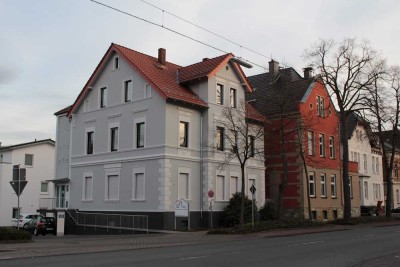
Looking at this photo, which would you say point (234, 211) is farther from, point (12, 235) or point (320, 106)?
point (320, 106)

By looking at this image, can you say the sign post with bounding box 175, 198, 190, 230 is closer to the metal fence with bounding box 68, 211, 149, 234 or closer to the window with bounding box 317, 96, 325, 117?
the metal fence with bounding box 68, 211, 149, 234

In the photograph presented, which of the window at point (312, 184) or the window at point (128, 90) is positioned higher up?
the window at point (128, 90)

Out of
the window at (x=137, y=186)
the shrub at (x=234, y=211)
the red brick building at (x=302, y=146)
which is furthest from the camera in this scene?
the red brick building at (x=302, y=146)

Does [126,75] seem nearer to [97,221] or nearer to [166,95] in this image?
[166,95]

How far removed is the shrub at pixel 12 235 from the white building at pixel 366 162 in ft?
141

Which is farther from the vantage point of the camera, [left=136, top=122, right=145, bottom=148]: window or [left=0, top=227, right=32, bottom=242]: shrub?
[left=136, top=122, right=145, bottom=148]: window

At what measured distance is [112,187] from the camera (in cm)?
3488

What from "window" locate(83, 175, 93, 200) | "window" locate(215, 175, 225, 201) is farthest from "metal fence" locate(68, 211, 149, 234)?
"window" locate(215, 175, 225, 201)

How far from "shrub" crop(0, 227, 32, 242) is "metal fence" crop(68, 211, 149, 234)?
10291mm

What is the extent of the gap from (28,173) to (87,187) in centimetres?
2140

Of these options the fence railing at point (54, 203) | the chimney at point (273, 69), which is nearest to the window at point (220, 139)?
the chimney at point (273, 69)

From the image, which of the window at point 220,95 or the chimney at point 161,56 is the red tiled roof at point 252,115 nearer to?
the window at point 220,95

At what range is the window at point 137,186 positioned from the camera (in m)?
32.8

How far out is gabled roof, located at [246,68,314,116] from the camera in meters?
40.7
